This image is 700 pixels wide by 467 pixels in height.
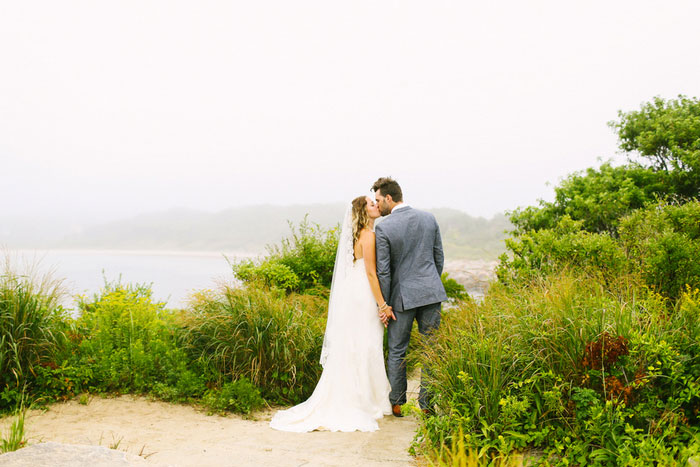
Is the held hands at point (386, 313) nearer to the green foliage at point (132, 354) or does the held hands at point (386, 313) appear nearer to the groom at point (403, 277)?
the groom at point (403, 277)

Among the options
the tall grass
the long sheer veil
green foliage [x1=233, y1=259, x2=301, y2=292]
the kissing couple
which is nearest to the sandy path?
the kissing couple

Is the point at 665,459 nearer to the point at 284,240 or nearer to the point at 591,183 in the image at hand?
the point at 284,240

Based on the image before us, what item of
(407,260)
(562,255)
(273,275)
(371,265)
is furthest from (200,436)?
(562,255)

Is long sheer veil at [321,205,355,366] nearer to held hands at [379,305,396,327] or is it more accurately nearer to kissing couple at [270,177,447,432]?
kissing couple at [270,177,447,432]

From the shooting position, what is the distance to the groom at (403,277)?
5.59 metres

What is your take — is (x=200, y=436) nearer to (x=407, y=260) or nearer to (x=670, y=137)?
(x=407, y=260)

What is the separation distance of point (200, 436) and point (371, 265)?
2442 millimetres

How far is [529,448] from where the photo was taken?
13.1 ft

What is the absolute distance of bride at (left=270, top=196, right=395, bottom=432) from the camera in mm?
5574

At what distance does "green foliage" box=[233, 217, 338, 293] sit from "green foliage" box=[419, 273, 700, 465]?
14.6 ft

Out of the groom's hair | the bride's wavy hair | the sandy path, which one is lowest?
the sandy path

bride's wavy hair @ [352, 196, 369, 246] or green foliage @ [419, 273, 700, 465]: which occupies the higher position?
bride's wavy hair @ [352, 196, 369, 246]

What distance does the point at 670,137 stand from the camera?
11.2 m

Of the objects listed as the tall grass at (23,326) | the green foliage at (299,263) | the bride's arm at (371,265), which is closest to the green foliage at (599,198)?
the green foliage at (299,263)
